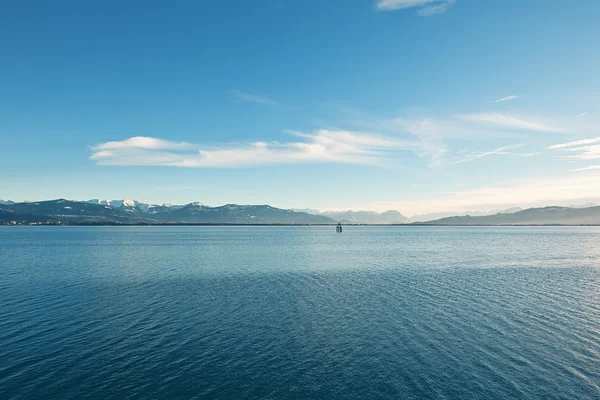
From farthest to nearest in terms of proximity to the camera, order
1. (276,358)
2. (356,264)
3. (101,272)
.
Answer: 1. (356,264)
2. (101,272)
3. (276,358)

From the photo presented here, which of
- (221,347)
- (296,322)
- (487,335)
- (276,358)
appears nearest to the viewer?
(276,358)

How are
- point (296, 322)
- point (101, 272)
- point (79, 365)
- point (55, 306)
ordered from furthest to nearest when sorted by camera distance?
point (101, 272) < point (55, 306) < point (296, 322) < point (79, 365)

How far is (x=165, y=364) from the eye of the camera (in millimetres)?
30062

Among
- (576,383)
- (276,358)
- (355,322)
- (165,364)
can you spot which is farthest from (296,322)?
(576,383)

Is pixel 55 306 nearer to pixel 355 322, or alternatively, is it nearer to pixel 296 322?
pixel 296 322

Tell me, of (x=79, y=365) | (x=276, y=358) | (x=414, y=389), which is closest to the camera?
(x=414, y=389)

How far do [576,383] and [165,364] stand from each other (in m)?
33.4

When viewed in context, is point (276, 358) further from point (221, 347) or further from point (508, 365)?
point (508, 365)

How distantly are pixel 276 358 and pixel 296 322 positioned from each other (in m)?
11.1

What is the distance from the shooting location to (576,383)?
27.4m

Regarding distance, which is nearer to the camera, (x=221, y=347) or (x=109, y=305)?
(x=221, y=347)

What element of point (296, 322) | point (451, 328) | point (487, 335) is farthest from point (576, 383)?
point (296, 322)

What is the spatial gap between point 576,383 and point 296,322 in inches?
1065

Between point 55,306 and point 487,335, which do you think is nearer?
point 487,335
